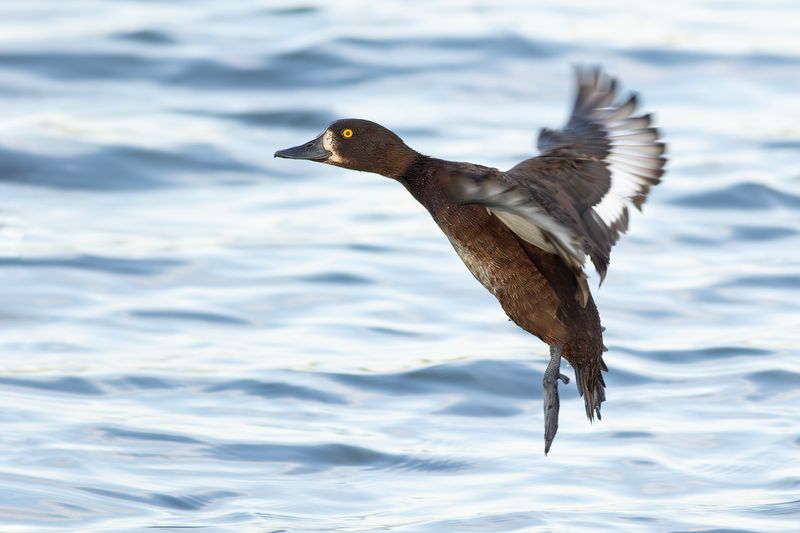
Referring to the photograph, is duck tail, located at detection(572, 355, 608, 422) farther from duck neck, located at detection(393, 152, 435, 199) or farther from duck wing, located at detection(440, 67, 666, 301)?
duck neck, located at detection(393, 152, 435, 199)

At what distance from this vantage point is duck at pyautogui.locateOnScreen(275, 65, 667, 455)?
232 inches

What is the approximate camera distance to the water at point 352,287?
7508mm

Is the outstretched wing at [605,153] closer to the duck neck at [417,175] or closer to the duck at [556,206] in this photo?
the duck at [556,206]

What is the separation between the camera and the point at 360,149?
6.40 m

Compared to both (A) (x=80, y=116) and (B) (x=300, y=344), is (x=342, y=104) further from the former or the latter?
(B) (x=300, y=344)

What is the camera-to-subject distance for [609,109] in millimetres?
6629

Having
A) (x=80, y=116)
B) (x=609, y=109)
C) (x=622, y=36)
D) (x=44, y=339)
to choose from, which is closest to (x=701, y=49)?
(x=622, y=36)

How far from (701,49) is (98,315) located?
851 cm

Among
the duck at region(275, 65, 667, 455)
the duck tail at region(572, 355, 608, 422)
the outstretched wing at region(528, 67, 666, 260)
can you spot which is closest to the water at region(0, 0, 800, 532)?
the duck tail at region(572, 355, 608, 422)

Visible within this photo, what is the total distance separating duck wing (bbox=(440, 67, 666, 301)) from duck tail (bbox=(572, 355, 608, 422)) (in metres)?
0.37

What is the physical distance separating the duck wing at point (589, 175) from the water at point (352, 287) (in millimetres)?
1551

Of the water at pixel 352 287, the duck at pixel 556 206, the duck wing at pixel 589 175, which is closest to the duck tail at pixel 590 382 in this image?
the duck at pixel 556 206

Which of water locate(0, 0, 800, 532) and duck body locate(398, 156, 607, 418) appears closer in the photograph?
duck body locate(398, 156, 607, 418)

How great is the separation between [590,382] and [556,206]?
87cm
